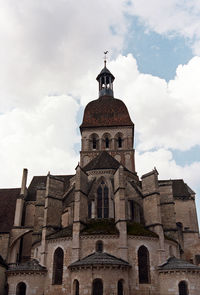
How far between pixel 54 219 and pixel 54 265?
4210 millimetres

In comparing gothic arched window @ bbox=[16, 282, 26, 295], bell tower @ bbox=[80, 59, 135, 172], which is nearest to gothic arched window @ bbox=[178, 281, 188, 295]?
gothic arched window @ bbox=[16, 282, 26, 295]

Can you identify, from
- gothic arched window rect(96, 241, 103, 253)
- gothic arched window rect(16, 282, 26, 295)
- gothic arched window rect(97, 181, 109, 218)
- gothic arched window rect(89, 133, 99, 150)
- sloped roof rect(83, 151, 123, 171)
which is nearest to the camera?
gothic arched window rect(96, 241, 103, 253)

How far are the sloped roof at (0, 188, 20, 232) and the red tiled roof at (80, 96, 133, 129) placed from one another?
467 inches

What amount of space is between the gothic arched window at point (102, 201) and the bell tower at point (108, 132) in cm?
1010

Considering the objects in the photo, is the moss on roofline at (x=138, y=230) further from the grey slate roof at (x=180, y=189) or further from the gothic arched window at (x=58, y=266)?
the grey slate roof at (x=180, y=189)

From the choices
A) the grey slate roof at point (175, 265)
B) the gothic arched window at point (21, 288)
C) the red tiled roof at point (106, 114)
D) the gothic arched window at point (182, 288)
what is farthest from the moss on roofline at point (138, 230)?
the red tiled roof at point (106, 114)

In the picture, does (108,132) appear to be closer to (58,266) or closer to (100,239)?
(100,239)

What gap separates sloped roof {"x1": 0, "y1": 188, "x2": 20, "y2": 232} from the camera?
3109 centimetres

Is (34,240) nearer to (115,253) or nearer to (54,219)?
(54,219)

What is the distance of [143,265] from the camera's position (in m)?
22.5

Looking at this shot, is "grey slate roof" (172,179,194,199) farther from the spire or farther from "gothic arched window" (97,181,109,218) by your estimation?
the spire

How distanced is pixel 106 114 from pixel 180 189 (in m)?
13.4

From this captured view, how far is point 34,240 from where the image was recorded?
88.6 feet

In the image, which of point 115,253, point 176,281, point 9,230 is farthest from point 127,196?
point 9,230
